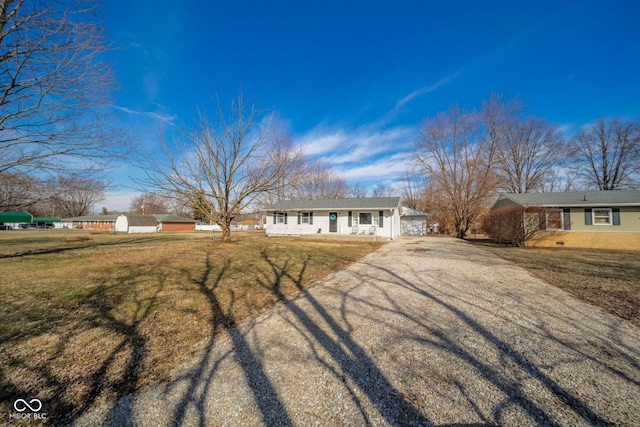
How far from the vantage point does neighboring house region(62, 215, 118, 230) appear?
166ft

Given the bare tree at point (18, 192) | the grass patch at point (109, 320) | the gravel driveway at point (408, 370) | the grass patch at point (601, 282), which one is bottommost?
the grass patch at point (601, 282)

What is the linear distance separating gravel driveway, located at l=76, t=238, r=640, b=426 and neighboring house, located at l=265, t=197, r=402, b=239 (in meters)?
14.3

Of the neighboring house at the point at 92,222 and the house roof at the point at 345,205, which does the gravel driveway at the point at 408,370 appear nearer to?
the house roof at the point at 345,205

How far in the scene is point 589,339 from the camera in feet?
10.4

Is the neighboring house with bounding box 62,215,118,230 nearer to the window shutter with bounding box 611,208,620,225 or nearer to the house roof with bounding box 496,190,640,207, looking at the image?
the house roof with bounding box 496,190,640,207

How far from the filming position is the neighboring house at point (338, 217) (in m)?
18.8

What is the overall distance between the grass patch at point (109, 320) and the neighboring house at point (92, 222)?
5459 cm

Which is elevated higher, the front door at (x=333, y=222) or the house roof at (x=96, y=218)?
the house roof at (x=96, y=218)

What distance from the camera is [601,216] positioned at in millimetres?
14594

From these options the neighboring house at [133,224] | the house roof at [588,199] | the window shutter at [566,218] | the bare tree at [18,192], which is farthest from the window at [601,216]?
the neighboring house at [133,224]

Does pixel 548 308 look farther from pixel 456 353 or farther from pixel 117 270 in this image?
pixel 117 270

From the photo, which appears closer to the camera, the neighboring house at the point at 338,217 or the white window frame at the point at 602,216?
the white window frame at the point at 602,216

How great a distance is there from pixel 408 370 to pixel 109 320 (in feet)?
13.7

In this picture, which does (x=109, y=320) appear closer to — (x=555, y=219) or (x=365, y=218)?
(x=365, y=218)
